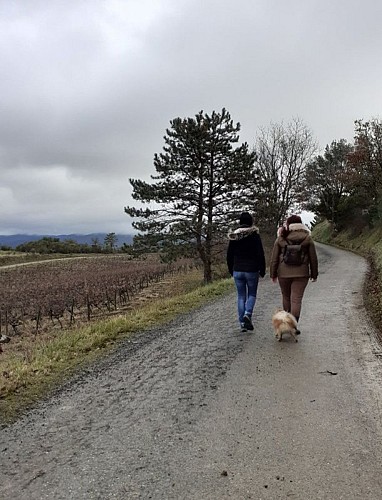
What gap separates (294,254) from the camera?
675cm

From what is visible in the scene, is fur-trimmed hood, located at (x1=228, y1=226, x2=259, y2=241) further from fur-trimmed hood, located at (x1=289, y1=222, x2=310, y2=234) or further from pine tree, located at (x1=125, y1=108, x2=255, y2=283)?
pine tree, located at (x1=125, y1=108, x2=255, y2=283)

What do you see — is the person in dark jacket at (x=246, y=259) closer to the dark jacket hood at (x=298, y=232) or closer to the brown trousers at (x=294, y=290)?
the brown trousers at (x=294, y=290)

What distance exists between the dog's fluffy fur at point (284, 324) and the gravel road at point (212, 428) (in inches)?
7.4

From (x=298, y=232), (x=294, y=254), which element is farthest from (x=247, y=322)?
(x=298, y=232)

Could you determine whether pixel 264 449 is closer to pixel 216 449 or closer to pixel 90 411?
pixel 216 449

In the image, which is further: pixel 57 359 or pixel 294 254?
pixel 294 254

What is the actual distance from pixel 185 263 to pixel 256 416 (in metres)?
31.5

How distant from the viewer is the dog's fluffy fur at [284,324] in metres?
6.55

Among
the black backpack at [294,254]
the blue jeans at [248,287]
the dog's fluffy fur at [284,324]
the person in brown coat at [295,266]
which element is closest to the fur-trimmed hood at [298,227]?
the person in brown coat at [295,266]

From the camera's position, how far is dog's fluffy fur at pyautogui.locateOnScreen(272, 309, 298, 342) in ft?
21.5

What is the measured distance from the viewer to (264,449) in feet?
11.0

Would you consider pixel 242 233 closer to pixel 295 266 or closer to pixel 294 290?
pixel 295 266

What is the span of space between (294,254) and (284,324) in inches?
44.8

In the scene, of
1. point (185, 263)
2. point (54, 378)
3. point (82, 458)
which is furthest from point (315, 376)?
point (185, 263)
